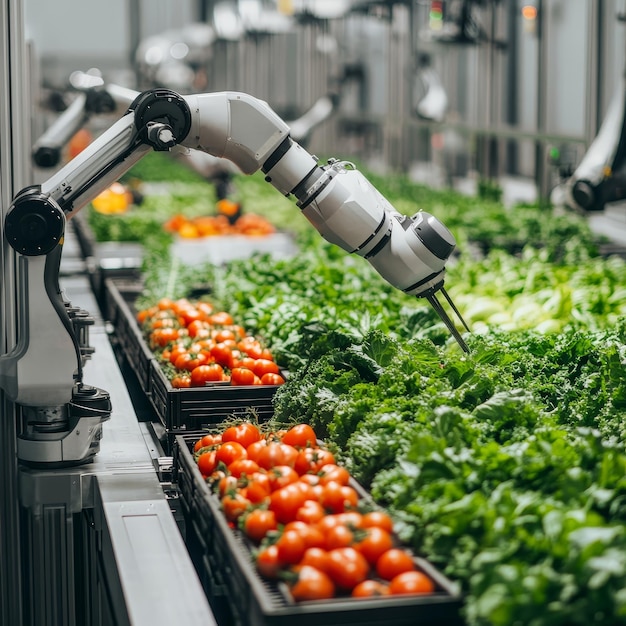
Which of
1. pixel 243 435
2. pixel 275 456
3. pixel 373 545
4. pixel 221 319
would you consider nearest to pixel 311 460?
pixel 275 456

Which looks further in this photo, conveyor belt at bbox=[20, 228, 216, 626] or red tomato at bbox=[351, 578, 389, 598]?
conveyor belt at bbox=[20, 228, 216, 626]

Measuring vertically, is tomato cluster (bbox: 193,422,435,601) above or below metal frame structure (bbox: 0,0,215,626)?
below

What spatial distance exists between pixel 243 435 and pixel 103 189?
0.78 metres

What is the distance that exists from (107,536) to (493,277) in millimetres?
3074

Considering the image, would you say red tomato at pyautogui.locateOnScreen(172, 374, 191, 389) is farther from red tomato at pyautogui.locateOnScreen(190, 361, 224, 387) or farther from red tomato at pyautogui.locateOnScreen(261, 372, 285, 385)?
red tomato at pyautogui.locateOnScreen(261, 372, 285, 385)

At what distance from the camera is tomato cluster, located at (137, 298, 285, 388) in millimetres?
3781

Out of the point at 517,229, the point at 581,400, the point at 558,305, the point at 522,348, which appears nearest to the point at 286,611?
the point at 581,400

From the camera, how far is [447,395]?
9.89 feet

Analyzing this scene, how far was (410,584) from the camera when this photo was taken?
217cm

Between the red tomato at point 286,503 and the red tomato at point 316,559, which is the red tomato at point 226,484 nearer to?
the red tomato at point 286,503

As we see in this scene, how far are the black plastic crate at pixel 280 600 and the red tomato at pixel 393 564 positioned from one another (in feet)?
0.10

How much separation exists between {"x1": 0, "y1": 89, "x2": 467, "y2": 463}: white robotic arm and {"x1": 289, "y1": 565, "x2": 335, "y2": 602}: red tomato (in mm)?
1220

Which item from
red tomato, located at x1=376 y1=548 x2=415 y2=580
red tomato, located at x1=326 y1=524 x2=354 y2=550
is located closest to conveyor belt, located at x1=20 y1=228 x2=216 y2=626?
red tomato, located at x1=326 y1=524 x2=354 y2=550

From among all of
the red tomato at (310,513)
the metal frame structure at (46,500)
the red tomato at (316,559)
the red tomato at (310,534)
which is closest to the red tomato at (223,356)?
the metal frame structure at (46,500)
